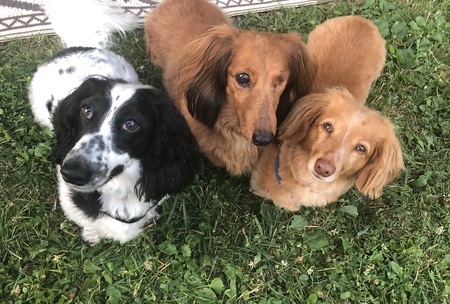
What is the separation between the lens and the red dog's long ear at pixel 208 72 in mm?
2705

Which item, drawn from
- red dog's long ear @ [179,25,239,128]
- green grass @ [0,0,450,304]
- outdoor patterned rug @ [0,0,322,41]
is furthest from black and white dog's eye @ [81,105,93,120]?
outdoor patterned rug @ [0,0,322,41]

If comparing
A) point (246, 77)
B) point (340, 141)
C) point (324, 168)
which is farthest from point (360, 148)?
point (246, 77)

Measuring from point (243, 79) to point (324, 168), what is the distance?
0.77 meters

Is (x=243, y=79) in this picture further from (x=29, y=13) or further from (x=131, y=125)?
(x=29, y=13)

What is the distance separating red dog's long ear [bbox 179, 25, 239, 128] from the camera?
2.71 m

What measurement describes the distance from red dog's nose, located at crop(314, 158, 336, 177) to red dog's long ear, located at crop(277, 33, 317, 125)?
670 millimetres

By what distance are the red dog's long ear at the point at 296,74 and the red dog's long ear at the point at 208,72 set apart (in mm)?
411

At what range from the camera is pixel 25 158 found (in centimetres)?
328

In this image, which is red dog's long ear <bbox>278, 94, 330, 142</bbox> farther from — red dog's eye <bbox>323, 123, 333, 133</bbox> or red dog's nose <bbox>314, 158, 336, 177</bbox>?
red dog's nose <bbox>314, 158, 336, 177</bbox>

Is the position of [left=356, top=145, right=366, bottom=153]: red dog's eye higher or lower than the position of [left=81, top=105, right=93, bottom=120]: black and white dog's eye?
lower

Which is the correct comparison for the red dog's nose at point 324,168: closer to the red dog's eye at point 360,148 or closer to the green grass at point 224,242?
the red dog's eye at point 360,148

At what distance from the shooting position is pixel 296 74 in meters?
2.76

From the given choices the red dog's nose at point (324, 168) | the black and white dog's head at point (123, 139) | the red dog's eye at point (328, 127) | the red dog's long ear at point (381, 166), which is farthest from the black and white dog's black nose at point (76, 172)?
the red dog's long ear at point (381, 166)

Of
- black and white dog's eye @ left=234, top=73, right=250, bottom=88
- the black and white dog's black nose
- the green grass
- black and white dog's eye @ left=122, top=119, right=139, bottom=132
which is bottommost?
the green grass
